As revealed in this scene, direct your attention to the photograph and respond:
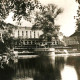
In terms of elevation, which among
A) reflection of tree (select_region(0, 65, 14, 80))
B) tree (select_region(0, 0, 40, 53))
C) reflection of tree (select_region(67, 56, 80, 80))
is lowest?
reflection of tree (select_region(0, 65, 14, 80))

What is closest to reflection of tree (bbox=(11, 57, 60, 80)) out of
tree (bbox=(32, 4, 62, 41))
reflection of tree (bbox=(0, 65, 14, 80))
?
reflection of tree (bbox=(0, 65, 14, 80))

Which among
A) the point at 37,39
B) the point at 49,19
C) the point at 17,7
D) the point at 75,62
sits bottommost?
the point at 75,62

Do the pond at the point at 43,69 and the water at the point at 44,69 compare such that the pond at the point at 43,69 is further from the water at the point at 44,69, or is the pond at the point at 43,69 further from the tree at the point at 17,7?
the tree at the point at 17,7

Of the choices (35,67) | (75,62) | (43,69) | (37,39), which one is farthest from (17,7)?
(37,39)

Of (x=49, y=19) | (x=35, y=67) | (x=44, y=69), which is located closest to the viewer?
(x=44, y=69)

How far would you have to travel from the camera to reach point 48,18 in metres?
6.61

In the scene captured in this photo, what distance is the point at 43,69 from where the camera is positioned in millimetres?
5352

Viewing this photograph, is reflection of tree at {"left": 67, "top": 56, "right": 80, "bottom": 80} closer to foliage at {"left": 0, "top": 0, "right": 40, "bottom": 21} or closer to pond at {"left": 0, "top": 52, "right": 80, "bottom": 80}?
pond at {"left": 0, "top": 52, "right": 80, "bottom": 80}

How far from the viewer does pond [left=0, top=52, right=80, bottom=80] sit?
4.38m

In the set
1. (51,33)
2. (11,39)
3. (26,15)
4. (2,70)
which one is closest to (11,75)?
(2,70)

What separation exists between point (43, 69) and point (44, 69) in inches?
0.9

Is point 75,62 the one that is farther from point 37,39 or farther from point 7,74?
point 7,74

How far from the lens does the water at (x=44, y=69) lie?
4379 millimetres

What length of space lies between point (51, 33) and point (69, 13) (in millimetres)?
1974
